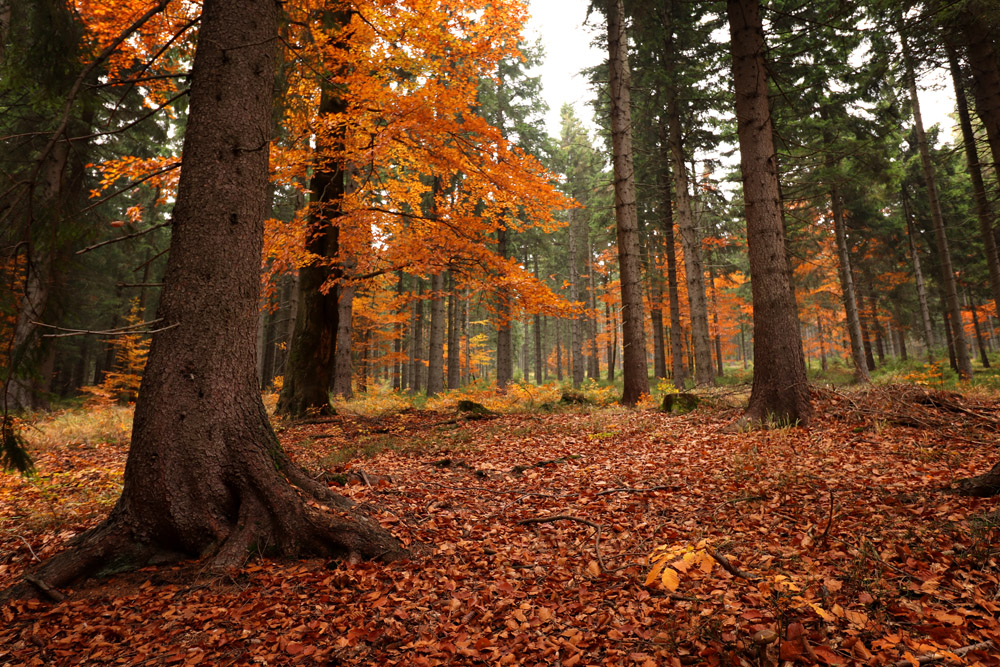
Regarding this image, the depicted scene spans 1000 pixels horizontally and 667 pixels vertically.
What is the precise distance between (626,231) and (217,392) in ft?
31.8

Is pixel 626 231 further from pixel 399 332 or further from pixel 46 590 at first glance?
pixel 399 332

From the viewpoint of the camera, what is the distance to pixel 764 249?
22.6 feet

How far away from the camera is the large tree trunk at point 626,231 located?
10820mm

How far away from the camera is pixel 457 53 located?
8.85 meters

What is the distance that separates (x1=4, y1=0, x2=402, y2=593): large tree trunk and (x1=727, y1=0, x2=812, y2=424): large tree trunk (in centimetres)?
611

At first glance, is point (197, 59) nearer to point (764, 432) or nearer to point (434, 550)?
point (434, 550)

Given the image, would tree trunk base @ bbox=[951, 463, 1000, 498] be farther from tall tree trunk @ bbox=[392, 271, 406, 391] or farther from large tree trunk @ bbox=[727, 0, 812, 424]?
tall tree trunk @ bbox=[392, 271, 406, 391]

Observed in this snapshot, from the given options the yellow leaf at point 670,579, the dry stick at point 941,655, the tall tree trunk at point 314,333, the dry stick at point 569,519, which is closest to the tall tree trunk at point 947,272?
the dry stick at point 569,519

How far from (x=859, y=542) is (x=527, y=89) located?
21.0m

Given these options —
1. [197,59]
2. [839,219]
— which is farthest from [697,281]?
[197,59]

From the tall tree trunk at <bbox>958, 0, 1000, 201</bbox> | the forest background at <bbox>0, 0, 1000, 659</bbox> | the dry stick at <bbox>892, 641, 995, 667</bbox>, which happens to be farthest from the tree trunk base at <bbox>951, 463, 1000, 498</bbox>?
the tall tree trunk at <bbox>958, 0, 1000, 201</bbox>

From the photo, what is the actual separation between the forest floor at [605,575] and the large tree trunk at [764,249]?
3.50 feet

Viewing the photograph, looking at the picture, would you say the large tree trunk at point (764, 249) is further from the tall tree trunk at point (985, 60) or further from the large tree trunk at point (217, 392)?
the large tree trunk at point (217, 392)

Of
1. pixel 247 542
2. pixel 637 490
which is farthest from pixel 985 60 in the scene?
pixel 247 542
